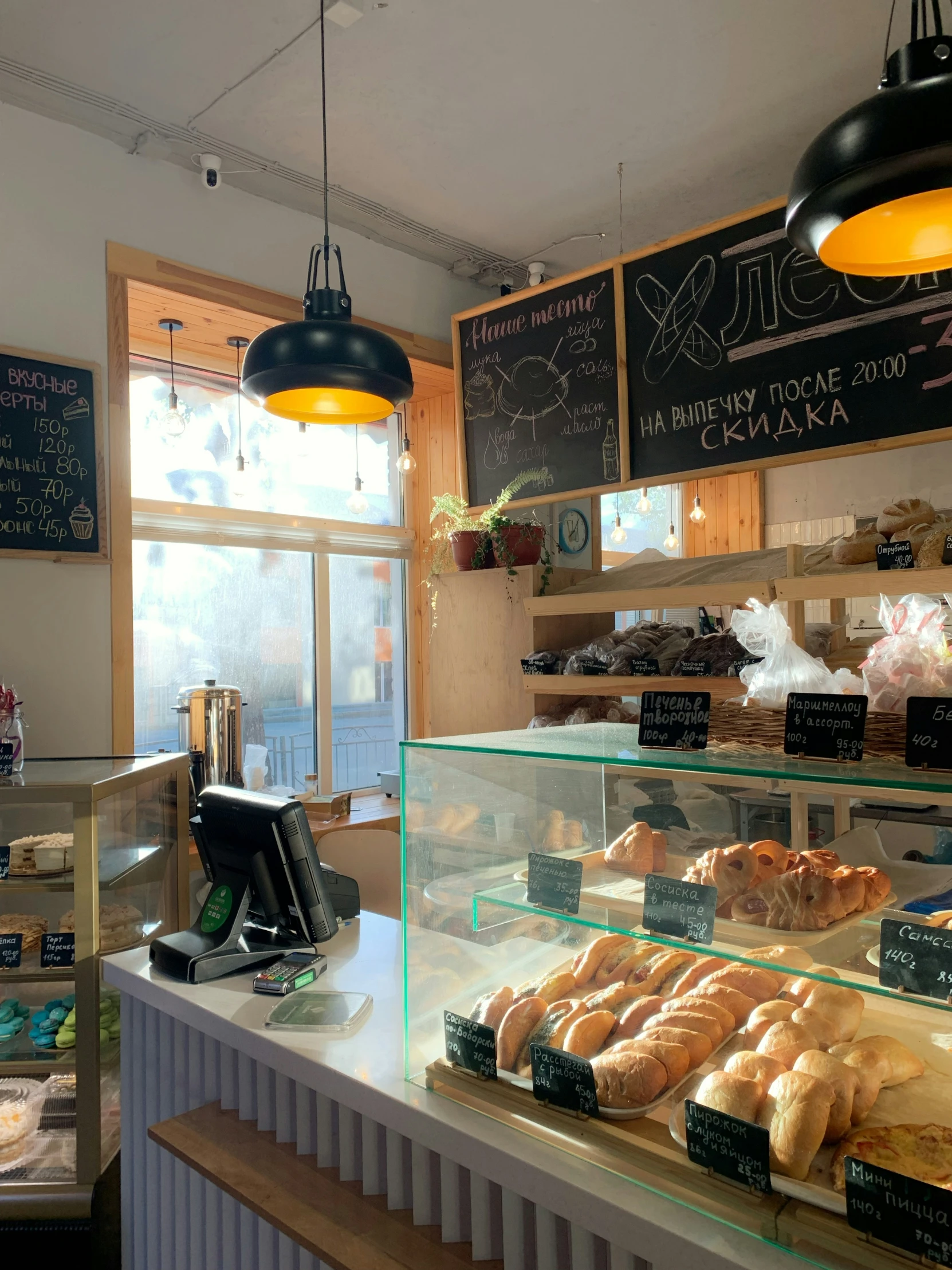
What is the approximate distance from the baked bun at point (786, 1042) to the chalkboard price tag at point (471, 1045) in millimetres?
362

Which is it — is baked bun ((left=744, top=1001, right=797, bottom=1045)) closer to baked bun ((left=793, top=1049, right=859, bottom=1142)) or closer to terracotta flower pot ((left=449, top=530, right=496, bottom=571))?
baked bun ((left=793, top=1049, right=859, bottom=1142))

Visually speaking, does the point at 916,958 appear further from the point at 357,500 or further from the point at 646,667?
the point at 357,500

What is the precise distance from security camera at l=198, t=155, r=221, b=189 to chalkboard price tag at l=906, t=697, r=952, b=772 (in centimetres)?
318

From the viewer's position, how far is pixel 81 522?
3.07 m

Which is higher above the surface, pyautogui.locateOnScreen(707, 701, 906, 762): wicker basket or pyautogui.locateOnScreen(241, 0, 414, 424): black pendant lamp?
pyautogui.locateOnScreen(241, 0, 414, 424): black pendant lamp

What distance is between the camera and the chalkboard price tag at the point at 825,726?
41.8 inches

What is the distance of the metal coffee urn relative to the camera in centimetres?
327

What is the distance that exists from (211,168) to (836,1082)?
343 cm

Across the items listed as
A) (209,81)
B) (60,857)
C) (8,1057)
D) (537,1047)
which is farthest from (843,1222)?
(209,81)

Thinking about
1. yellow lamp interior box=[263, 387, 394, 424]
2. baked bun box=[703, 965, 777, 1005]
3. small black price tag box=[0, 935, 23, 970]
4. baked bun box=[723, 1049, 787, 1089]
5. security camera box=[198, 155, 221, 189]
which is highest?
security camera box=[198, 155, 221, 189]

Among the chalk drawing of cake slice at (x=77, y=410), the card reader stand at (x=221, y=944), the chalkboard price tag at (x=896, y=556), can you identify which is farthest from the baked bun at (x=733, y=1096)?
the chalk drawing of cake slice at (x=77, y=410)

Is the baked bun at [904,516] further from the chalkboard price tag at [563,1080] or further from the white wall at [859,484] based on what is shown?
the white wall at [859,484]

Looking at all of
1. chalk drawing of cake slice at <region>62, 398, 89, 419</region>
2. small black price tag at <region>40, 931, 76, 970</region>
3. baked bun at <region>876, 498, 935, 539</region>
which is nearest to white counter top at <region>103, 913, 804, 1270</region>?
small black price tag at <region>40, 931, 76, 970</region>

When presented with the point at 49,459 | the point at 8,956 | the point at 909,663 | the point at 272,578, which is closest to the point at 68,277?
the point at 49,459
